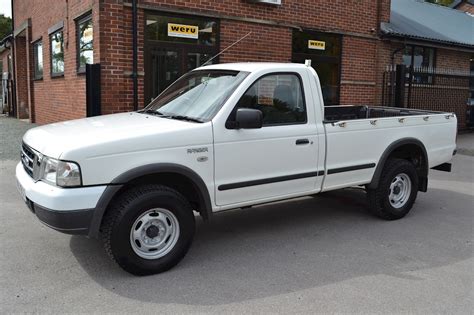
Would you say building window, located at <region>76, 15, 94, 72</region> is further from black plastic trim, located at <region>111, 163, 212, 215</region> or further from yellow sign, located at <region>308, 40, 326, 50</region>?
black plastic trim, located at <region>111, 163, 212, 215</region>

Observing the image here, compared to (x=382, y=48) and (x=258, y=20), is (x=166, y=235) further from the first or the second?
(x=382, y=48)

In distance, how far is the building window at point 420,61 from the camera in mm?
14523

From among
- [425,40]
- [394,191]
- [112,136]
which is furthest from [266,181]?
[425,40]

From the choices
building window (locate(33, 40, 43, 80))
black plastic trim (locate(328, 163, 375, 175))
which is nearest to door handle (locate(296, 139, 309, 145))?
black plastic trim (locate(328, 163, 375, 175))

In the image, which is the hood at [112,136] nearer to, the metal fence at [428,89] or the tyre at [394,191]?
the tyre at [394,191]

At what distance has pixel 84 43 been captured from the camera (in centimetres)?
996

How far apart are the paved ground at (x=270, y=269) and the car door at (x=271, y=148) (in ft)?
2.09

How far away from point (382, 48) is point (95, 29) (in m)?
7.85

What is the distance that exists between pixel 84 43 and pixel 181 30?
213 cm

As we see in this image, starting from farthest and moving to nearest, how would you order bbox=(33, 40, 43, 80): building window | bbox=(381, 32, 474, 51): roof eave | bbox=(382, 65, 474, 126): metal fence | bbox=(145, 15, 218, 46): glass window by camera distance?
1. bbox=(33, 40, 43, 80): building window
2. bbox=(382, 65, 474, 126): metal fence
3. bbox=(381, 32, 474, 51): roof eave
4. bbox=(145, 15, 218, 46): glass window

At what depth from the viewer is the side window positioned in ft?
16.1

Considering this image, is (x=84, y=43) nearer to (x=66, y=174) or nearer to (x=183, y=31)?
(x=183, y=31)

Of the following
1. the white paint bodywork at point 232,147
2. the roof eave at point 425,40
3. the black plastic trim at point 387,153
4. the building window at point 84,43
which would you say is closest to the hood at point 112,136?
the white paint bodywork at point 232,147

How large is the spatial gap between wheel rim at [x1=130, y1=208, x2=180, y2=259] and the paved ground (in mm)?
229
